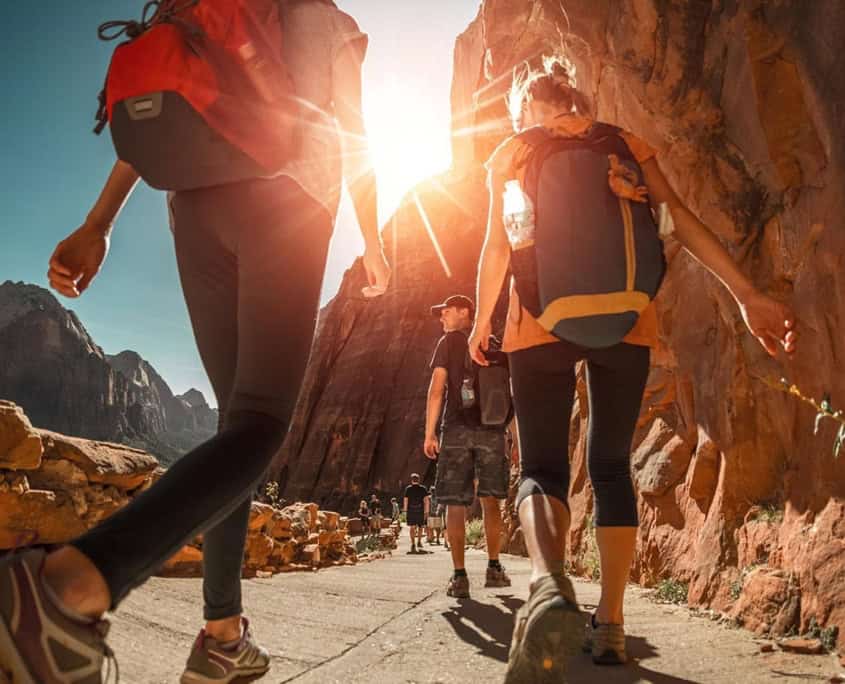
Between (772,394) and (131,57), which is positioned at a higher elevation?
(131,57)

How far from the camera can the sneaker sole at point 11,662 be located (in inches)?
29.4

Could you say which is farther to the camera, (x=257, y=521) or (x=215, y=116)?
(x=257, y=521)

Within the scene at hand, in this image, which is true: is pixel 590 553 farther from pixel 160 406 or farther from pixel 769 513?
pixel 160 406

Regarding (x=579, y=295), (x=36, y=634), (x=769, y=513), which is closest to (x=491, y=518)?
(x=769, y=513)

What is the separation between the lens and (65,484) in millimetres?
3467

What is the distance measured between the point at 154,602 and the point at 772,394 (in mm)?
3067

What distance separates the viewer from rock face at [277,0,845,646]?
97.4 inches

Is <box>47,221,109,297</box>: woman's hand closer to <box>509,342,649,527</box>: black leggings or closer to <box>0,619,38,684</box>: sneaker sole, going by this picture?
<box>0,619,38,684</box>: sneaker sole

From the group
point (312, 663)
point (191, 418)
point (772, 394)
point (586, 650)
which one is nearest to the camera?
point (312, 663)

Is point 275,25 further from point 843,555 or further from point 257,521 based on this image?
point 257,521

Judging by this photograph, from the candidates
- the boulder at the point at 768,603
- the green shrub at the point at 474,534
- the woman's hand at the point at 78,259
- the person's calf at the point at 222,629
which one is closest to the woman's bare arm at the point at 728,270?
the boulder at the point at 768,603

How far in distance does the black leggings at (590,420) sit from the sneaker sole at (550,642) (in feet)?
A: 1.31

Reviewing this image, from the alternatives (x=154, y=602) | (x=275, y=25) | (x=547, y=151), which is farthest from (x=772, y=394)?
(x=154, y=602)

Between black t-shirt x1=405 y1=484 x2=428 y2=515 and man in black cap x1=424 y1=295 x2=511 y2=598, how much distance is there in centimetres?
1128
